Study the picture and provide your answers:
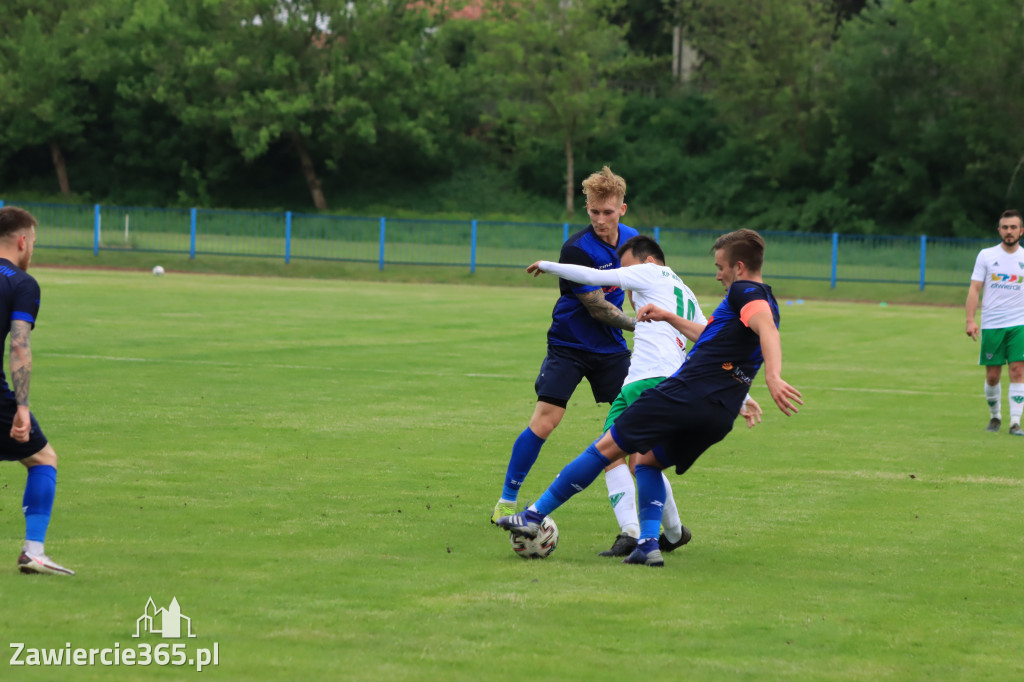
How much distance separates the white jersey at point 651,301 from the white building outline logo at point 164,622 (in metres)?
2.57

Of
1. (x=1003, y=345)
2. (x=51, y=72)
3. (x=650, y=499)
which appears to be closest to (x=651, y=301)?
(x=650, y=499)

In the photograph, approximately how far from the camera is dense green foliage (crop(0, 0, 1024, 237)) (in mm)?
58781

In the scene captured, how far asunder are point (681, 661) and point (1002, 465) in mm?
6540

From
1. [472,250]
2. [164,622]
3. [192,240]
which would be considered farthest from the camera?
[192,240]

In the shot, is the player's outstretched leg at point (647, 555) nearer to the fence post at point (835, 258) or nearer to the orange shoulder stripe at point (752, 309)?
the orange shoulder stripe at point (752, 309)

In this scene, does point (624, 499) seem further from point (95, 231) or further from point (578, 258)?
point (95, 231)

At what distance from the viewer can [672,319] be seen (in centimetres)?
684

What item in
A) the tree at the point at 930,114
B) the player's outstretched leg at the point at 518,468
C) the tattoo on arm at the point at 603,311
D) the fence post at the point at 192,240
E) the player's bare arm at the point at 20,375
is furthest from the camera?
the tree at the point at 930,114

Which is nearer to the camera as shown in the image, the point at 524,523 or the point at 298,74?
the point at 524,523

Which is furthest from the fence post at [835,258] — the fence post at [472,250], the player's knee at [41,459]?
the player's knee at [41,459]

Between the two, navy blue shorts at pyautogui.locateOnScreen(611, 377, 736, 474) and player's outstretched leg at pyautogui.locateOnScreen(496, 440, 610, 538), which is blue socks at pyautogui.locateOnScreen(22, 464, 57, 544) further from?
navy blue shorts at pyautogui.locateOnScreen(611, 377, 736, 474)

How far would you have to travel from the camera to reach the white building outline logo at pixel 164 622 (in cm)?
521

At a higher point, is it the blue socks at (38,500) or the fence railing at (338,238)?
the fence railing at (338,238)

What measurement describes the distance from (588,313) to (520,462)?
1003 mm
